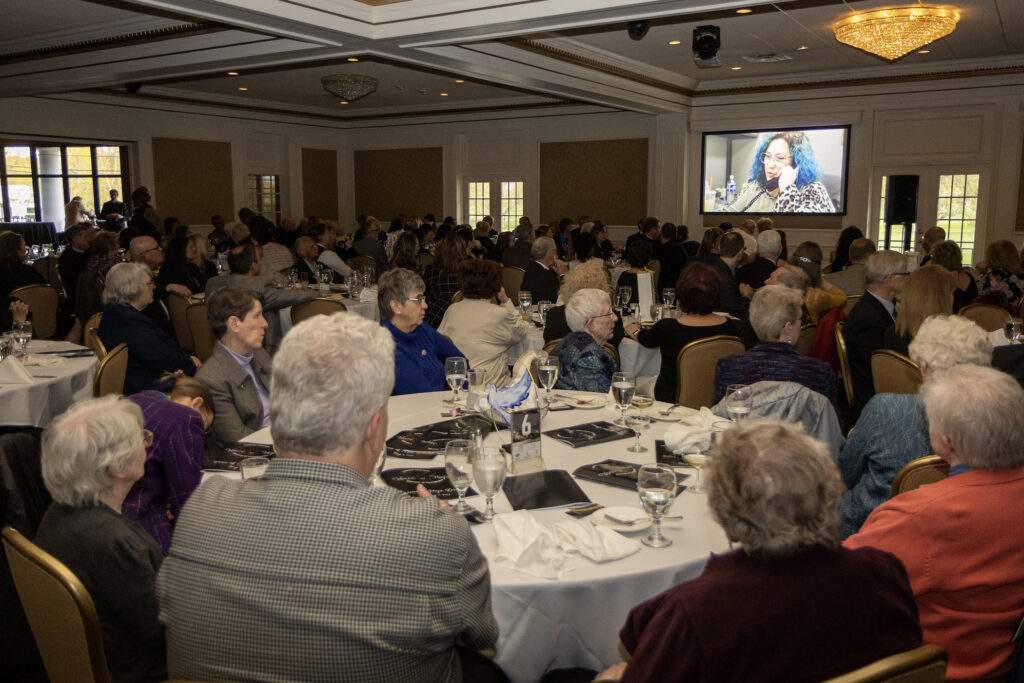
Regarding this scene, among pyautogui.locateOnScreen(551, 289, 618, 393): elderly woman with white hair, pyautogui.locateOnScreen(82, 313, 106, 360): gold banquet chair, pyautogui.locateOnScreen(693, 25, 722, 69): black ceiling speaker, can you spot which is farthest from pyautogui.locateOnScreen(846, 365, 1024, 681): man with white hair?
pyautogui.locateOnScreen(693, 25, 722, 69): black ceiling speaker

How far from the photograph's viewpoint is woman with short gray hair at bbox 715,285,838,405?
142 inches

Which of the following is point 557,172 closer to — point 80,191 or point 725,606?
point 80,191

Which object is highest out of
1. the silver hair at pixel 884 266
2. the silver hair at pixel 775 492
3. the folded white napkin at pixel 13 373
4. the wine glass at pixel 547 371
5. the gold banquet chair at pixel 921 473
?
the silver hair at pixel 884 266

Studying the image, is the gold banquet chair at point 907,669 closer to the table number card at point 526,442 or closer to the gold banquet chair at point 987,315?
the table number card at point 526,442

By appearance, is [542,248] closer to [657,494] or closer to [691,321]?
[691,321]

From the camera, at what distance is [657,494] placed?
2193 mm

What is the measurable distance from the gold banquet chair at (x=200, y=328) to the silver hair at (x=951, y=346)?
17.2 feet

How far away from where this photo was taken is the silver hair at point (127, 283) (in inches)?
195

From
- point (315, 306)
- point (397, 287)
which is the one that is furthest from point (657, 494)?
point (315, 306)

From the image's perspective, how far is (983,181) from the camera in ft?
40.9

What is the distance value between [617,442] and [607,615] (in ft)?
3.44

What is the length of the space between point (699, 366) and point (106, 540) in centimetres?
321

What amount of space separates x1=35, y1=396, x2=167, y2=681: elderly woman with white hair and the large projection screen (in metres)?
13.2

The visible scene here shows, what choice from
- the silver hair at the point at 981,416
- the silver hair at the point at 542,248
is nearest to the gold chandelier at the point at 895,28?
the silver hair at the point at 542,248
